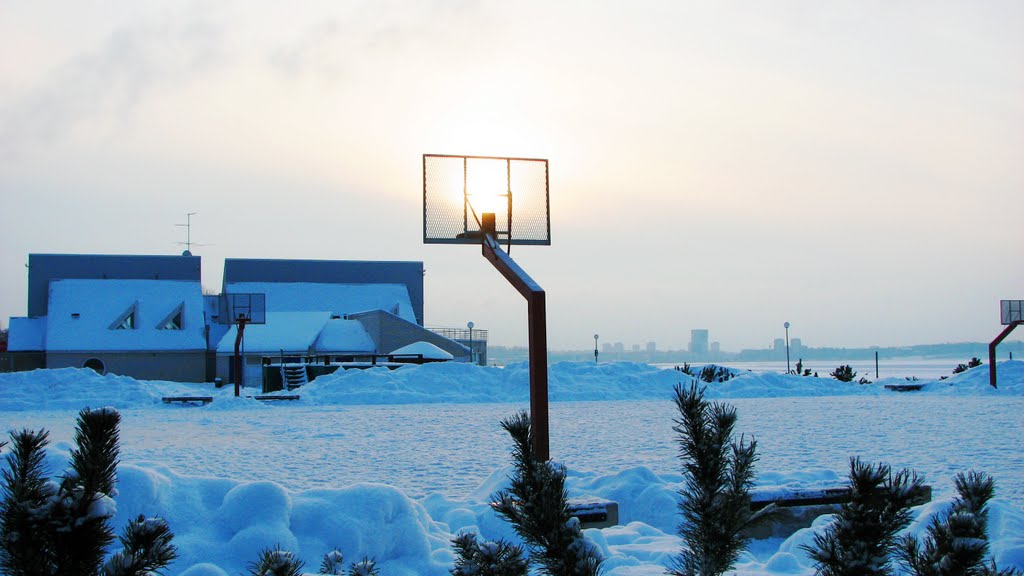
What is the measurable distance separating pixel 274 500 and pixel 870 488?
175 inches

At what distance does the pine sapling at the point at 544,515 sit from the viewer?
Answer: 2.13 meters

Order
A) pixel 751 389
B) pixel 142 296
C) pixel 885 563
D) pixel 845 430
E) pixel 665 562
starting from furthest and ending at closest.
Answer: pixel 142 296
pixel 751 389
pixel 845 430
pixel 665 562
pixel 885 563

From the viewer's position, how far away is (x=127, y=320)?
158 ft

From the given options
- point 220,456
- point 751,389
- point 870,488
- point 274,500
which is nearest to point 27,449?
point 870,488

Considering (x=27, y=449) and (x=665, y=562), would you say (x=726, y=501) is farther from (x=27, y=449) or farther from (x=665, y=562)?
(x=665, y=562)

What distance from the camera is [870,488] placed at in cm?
200

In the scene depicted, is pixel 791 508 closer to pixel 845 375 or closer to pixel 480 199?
pixel 480 199

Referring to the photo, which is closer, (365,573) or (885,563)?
(885,563)

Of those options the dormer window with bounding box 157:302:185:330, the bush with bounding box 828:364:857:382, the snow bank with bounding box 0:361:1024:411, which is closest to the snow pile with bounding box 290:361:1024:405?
the snow bank with bounding box 0:361:1024:411

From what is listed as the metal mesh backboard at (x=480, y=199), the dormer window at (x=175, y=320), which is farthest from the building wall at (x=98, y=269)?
the metal mesh backboard at (x=480, y=199)

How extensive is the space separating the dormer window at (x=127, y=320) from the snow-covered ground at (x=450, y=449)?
53.9ft

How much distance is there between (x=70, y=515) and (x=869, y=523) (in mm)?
1866

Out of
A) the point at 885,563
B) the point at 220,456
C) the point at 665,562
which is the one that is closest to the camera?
the point at 885,563

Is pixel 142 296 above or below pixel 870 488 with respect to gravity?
above
